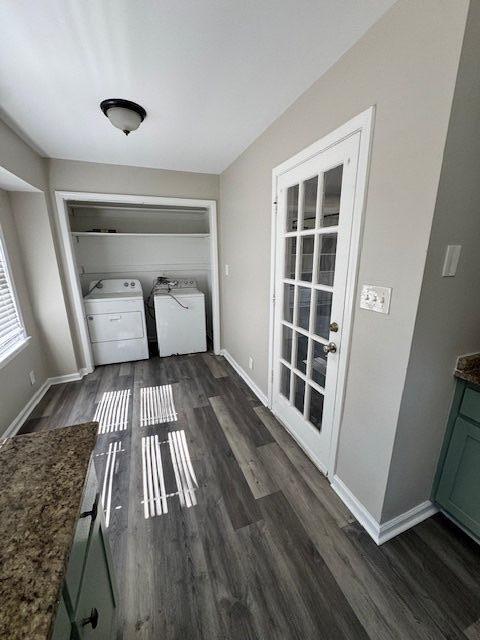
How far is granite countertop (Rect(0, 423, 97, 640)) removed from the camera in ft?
1.48

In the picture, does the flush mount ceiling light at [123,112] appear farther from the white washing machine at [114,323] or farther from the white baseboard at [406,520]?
the white baseboard at [406,520]

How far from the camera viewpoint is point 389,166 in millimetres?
1140

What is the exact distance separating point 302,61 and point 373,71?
1.37ft

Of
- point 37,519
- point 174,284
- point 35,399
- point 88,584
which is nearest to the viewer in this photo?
point 37,519

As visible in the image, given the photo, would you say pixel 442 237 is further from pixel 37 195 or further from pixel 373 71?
pixel 37 195

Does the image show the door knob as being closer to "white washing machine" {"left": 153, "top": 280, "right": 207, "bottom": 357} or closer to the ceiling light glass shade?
the ceiling light glass shade

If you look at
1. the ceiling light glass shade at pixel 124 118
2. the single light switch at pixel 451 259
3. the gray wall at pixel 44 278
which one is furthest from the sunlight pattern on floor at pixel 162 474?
the ceiling light glass shade at pixel 124 118

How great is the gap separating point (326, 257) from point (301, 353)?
2.38 feet

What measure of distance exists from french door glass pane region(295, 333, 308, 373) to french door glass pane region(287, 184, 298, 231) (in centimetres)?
77

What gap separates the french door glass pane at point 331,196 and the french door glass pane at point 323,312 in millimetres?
415

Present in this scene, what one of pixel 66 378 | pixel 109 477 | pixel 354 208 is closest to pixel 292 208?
pixel 354 208

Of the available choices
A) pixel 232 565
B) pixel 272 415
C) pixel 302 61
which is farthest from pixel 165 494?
pixel 302 61

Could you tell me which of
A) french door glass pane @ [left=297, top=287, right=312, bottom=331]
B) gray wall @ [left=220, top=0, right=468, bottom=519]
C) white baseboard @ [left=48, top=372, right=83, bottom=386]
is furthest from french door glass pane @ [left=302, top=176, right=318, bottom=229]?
white baseboard @ [left=48, top=372, right=83, bottom=386]

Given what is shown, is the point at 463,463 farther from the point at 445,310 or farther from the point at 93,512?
the point at 93,512
